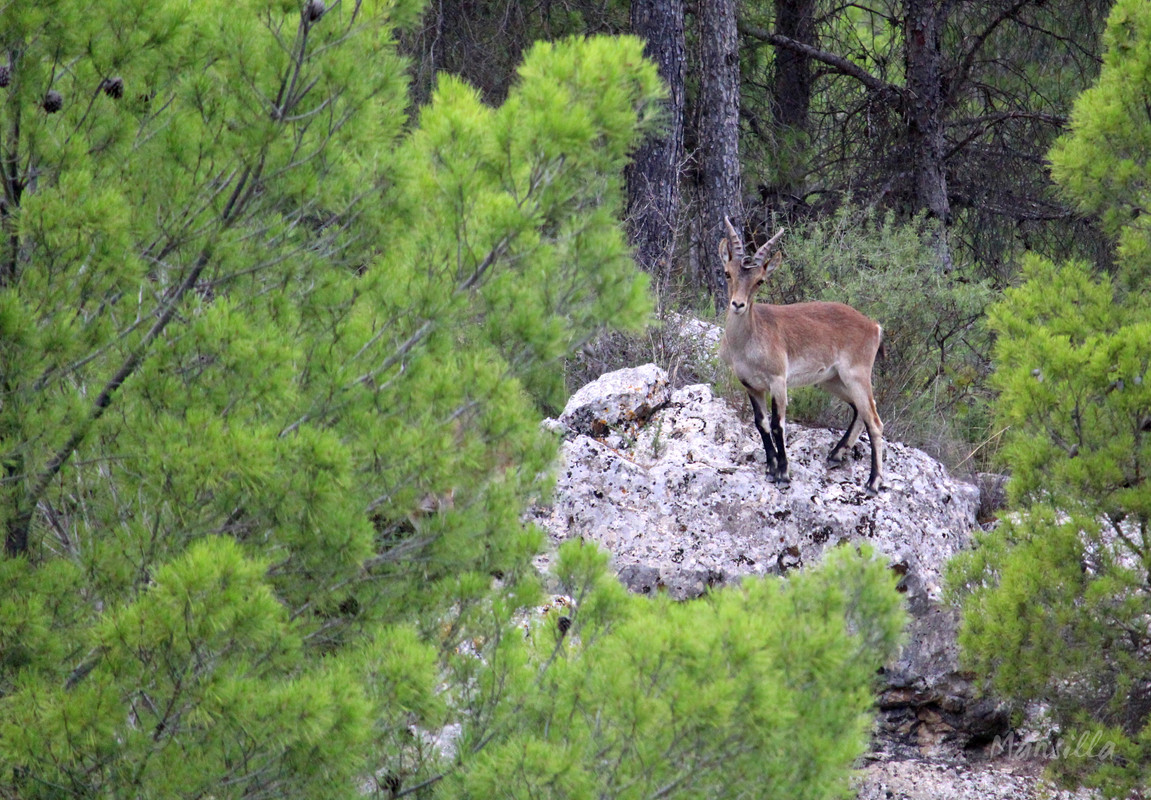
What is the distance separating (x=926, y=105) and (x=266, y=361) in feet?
37.3

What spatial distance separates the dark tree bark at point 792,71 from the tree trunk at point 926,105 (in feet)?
5.20

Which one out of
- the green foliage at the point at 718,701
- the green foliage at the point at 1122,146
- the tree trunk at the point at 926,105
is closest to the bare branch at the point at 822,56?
the tree trunk at the point at 926,105

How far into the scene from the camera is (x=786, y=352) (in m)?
7.75

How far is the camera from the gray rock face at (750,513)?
279 inches

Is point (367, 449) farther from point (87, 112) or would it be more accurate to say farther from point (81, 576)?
point (87, 112)

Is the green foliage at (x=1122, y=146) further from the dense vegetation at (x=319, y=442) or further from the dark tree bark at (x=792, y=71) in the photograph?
the dark tree bark at (x=792, y=71)

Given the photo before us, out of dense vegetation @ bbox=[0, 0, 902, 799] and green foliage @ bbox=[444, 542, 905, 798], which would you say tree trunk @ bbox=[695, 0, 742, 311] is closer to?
dense vegetation @ bbox=[0, 0, 902, 799]

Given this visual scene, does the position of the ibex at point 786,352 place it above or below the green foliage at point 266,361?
below

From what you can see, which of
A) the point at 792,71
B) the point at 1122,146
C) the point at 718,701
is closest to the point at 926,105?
the point at 792,71

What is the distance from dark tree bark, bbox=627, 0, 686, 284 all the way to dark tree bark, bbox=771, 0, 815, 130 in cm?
361

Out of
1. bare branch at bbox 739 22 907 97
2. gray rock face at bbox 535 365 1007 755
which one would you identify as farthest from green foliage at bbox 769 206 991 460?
bare branch at bbox 739 22 907 97

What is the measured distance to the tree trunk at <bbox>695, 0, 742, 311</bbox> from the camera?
1174cm

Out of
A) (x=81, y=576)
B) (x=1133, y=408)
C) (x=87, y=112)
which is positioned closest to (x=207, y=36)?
(x=87, y=112)

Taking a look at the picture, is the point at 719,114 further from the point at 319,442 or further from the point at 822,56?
the point at 319,442
